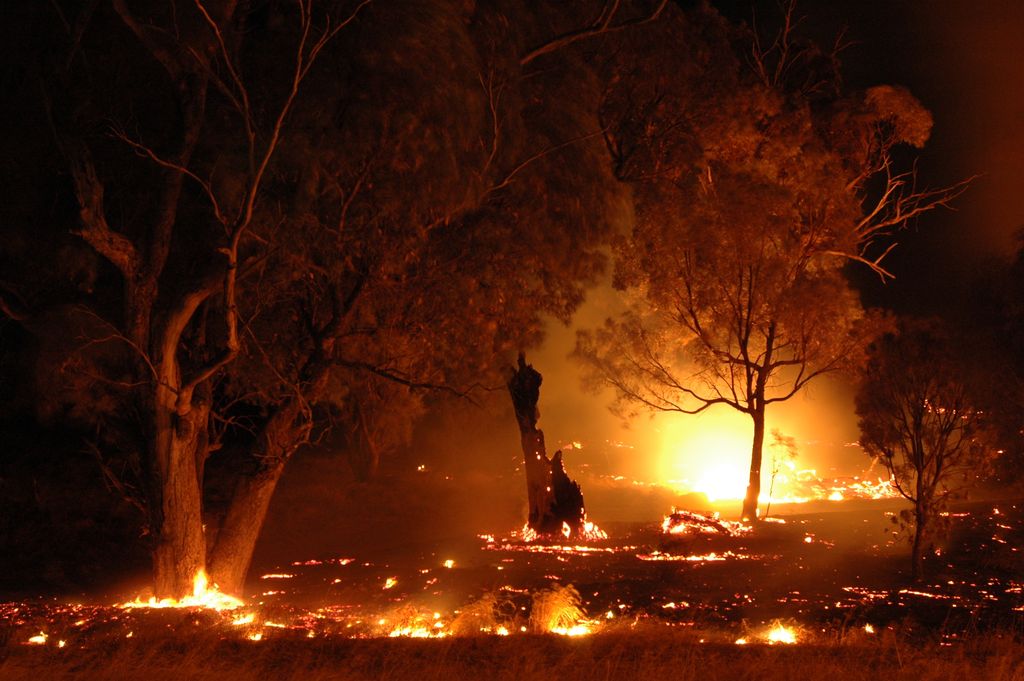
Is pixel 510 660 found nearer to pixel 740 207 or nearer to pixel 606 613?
pixel 606 613

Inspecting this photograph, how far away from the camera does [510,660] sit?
6.45 meters

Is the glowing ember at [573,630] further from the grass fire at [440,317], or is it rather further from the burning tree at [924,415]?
the burning tree at [924,415]

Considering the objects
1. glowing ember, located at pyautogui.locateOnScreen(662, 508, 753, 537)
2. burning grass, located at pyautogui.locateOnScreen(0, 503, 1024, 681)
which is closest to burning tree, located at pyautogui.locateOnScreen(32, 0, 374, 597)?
burning grass, located at pyautogui.locateOnScreen(0, 503, 1024, 681)

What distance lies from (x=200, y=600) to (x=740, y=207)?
11.3 m

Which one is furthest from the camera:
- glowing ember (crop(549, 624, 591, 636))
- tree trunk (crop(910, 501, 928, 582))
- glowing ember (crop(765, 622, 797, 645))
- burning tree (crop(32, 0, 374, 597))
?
tree trunk (crop(910, 501, 928, 582))

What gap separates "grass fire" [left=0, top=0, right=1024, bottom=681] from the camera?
8633mm

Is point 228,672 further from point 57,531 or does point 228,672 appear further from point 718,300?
point 718,300

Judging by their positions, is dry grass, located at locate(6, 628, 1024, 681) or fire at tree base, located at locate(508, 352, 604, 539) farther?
fire at tree base, located at locate(508, 352, 604, 539)

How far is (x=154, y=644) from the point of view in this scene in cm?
677

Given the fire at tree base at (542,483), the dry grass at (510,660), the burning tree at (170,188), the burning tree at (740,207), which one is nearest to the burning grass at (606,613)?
the dry grass at (510,660)

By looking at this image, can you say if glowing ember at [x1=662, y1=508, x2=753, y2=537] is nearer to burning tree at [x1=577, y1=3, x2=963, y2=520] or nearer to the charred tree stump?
burning tree at [x1=577, y1=3, x2=963, y2=520]

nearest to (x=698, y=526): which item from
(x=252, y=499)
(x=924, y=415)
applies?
(x=924, y=415)

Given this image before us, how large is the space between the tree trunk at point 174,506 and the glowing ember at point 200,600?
0.07 meters

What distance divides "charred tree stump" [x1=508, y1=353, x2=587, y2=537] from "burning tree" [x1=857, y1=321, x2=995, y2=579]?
18.4 ft
